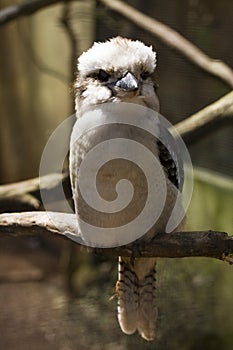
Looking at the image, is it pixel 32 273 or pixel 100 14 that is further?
pixel 32 273

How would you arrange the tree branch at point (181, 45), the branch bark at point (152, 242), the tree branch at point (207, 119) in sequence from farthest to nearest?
the tree branch at point (181, 45) → the tree branch at point (207, 119) → the branch bark at point (152, 242)

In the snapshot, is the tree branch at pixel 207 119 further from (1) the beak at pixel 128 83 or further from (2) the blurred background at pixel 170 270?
(1) the beak at pixel 128 83

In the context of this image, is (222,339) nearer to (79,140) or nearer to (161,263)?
(161,263)

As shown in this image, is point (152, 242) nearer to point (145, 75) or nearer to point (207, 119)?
point (145, 75)

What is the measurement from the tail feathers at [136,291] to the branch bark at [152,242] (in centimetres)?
14

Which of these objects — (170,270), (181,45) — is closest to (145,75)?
(181,45)

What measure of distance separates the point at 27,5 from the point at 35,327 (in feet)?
3.20

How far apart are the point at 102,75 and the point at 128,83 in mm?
70

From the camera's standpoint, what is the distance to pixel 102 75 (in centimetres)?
120

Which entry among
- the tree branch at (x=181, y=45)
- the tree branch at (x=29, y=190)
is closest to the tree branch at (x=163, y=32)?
the tree branch at (x=181, y=45)

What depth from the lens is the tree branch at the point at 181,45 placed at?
5.65 ft

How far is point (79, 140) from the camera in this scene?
1.22m

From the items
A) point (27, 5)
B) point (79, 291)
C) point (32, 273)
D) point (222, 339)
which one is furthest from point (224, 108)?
point (32, 273)

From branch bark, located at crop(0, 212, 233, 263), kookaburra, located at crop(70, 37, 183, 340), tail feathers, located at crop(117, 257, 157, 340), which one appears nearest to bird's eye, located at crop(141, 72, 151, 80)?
kookaburra, located at crop(70, 37, 183, 340)
